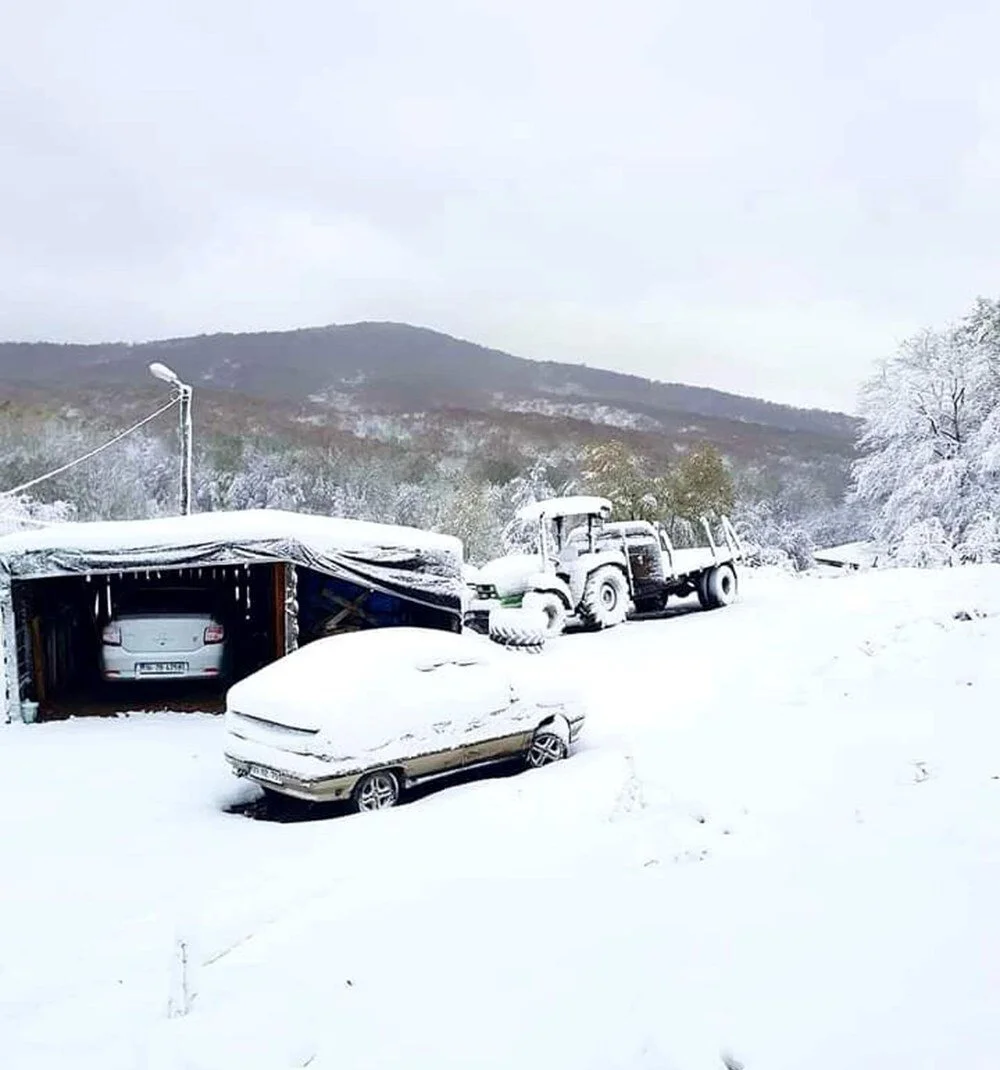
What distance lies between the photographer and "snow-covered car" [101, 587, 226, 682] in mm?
8773

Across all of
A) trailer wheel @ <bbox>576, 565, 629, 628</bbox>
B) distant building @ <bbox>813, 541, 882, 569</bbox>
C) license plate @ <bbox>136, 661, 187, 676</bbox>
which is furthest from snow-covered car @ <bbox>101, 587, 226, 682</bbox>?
distant building @ <bbox>813, 541, 882, 569</bbox>

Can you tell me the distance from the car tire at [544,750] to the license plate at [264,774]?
7.12 feet

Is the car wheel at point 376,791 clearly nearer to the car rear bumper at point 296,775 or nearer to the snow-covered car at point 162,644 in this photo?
the car rear bumper at point 296,775

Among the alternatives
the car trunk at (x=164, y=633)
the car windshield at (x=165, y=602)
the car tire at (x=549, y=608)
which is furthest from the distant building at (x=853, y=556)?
the car trunk at (x=164, y=633)

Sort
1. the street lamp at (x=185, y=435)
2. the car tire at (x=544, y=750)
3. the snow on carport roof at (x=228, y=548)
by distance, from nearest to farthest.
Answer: the car tire at (x=544, y=750) < the snow on carport roof at (x=228, y=548) < the street lamp at (x=185, y=435)

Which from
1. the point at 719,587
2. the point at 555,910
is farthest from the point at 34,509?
the point at 555,910

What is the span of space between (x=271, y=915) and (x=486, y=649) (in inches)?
131

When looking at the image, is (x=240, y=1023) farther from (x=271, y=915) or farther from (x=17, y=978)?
(x=17, y=978)

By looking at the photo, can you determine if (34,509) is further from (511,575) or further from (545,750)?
(545,750)

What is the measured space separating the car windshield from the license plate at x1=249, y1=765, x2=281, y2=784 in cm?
382

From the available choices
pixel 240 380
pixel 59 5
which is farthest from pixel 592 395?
pixel 59 5

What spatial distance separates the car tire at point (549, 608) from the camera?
12977 mm

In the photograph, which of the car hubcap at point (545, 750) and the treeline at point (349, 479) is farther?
the treeline at point (349, 479)

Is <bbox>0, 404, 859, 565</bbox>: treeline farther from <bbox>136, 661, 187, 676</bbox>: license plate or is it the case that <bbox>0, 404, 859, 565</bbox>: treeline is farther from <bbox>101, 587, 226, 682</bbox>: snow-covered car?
<bbox>136, 661, 187, 676</bbox>: license plate
